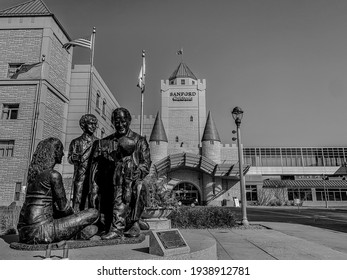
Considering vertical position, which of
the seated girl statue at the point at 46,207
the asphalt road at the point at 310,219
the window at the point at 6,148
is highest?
the window at the point at 6,148

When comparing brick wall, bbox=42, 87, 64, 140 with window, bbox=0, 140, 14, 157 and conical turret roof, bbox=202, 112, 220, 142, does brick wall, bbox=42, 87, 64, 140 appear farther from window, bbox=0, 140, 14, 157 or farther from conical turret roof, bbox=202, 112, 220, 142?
conical turret roof, bbox=202, 112, 220, 142

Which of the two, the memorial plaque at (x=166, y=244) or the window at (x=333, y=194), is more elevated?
the window at (x=333, y=194)

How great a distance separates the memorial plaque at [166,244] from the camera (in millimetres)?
3555

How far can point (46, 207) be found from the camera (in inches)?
163

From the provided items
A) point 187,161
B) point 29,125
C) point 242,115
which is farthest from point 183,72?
point 242,115

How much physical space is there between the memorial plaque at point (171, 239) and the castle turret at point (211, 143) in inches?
1319

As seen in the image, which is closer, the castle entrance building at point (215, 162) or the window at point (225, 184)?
the castle entrance building at point (215, 162)

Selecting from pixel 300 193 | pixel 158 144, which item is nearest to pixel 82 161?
pixel 158 144

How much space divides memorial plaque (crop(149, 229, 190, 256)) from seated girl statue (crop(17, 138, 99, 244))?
1.30 metres

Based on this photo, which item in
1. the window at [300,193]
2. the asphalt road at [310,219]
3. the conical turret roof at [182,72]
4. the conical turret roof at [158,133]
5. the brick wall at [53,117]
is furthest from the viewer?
the conical turret roof at [182,72]

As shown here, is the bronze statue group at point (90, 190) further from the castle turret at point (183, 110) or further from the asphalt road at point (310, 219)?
the castle turret at point (183, 110)

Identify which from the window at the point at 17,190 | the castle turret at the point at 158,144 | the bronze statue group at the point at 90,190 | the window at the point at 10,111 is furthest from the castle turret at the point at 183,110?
the bronze statue group at the point at 90,190

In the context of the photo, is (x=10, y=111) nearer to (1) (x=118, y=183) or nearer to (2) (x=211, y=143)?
(1) (x=118, y=183)

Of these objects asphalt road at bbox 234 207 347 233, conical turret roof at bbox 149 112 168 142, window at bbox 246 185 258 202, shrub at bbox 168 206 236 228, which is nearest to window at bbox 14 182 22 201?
shrub at bbox 168 206 236 228
